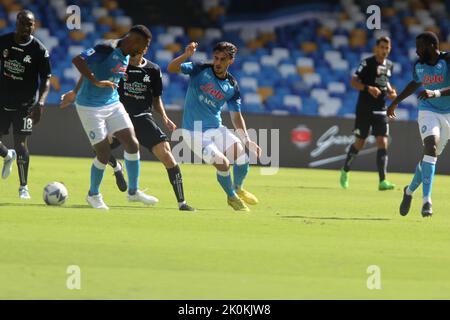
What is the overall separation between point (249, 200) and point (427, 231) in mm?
3140

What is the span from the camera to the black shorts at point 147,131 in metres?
13.5

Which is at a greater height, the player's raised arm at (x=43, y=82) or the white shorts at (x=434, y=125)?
the player's raised arm at (x=43, y=82)

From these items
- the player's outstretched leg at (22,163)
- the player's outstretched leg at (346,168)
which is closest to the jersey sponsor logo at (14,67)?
the player's outstretched leg at (22,163)

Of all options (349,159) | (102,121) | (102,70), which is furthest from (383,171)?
(102,70)

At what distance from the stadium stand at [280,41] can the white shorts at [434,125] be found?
14.2 m

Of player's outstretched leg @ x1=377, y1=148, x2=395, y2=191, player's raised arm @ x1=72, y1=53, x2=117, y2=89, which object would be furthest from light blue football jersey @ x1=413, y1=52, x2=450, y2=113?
player's outstretched leg @ x1=377, y1=148, x2=395, y2=191

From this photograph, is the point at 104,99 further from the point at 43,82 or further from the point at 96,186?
the point at 43,82

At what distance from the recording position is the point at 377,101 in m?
19.0

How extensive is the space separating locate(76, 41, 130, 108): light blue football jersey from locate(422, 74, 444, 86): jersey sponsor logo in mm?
3640

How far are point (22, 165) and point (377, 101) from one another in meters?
7.36

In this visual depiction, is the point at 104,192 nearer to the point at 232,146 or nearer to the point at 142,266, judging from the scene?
the point at 232,146

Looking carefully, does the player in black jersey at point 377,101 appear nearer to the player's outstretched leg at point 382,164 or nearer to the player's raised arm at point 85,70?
the player's outstretched leg at point 382,164

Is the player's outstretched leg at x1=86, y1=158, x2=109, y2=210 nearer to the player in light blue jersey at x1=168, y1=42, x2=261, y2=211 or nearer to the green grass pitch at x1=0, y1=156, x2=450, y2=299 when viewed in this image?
the green grass pitch at x1=0, y1=156, x2=450, y2=299

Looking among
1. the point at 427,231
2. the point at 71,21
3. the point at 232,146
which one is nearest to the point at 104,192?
the point at 232,146
